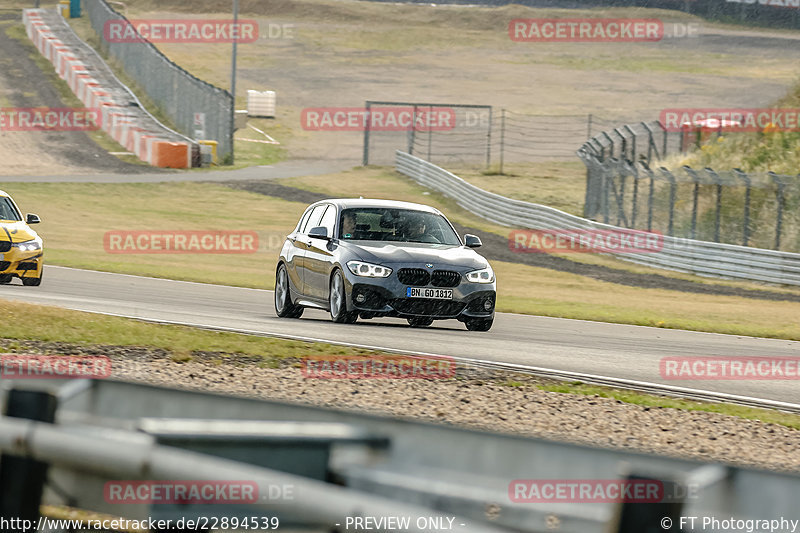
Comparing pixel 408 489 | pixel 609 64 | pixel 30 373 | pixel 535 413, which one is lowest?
pixel 535 413

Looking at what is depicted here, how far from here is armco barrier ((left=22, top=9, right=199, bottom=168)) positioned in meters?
51.3

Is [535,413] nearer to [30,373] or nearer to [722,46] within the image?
[30,373]

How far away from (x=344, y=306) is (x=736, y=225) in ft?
63.8

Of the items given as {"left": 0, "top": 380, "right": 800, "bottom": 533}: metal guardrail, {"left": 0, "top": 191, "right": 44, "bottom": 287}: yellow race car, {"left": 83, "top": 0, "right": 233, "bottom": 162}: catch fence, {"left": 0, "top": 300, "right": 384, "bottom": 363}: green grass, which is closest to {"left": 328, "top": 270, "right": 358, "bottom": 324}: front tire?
→ {"left": 0, "top": 300, "right": 384, "bottom": 363}: green grass

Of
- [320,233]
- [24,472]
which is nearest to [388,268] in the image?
A: [320,233]

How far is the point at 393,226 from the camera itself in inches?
621

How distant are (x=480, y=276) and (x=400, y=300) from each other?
1046 millimetres

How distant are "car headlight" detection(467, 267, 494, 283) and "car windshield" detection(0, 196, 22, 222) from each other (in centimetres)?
833

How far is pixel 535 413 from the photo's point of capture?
9.81 meters

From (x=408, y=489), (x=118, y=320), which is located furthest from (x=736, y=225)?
(x=408, y=489)

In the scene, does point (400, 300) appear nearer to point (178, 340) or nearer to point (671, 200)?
point (178, 340)

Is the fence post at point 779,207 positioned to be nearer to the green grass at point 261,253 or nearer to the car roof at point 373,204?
the green grass at point 261,253

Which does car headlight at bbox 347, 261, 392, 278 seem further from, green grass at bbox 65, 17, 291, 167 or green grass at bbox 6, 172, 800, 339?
green grass at bbox 65, 17, 291, 167

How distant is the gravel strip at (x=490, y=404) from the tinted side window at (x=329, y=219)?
4102mm
